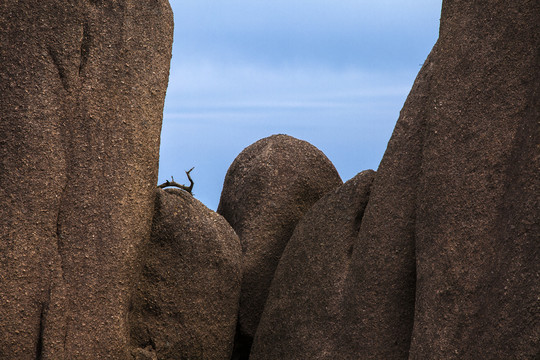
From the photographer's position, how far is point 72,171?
5.65 m

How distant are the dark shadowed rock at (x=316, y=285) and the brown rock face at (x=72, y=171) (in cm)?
127

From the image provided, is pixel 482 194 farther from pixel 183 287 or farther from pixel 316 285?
pixel 183 287

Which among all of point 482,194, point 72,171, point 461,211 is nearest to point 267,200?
point 72,171

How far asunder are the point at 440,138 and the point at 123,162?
2.33 metres

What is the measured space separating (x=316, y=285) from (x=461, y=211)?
64.1 inches

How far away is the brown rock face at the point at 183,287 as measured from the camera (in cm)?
634

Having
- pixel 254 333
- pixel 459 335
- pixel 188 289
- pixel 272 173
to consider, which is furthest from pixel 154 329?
pixel 459 335

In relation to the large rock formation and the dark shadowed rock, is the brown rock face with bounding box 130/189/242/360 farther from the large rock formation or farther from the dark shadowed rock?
the large rock formation

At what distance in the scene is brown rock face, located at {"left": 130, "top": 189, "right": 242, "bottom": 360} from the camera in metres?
6.34

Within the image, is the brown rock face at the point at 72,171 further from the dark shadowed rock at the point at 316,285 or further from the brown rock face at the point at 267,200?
the brown rock face at the point at 267,200

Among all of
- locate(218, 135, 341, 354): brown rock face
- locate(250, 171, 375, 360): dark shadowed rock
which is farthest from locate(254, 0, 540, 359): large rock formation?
locate(218, 135, 341, 354): brown rock face

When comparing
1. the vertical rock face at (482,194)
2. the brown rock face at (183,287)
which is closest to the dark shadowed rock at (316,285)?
the brown rock face at (183,287)

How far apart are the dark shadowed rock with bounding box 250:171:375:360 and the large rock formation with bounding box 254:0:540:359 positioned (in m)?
0.14

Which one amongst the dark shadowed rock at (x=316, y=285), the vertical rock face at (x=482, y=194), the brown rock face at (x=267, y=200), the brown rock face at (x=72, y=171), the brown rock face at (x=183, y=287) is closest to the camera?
the vertical rock face at (x=482, y=194)
